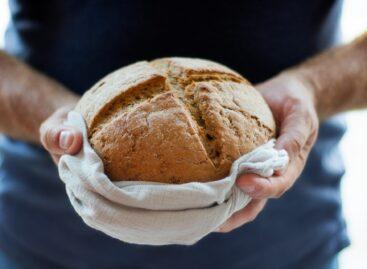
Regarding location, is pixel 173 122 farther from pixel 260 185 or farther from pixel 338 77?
pixel 338 77

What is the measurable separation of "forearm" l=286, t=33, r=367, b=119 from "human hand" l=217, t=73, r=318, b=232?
10 cm

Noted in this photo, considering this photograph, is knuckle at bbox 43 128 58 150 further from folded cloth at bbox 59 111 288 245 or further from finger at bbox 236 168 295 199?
finger at bbox 236 168 295 199

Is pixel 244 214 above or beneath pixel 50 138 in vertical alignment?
beneath

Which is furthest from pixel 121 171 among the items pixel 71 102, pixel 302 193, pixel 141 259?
pixel 302 193

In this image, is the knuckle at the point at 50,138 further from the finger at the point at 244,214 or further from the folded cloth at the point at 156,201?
the finger at the point at 244,214

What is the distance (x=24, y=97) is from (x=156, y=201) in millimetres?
669

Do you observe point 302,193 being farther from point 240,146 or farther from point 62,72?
point 62,72

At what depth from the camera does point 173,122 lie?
0.97m

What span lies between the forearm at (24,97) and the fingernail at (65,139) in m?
0.35

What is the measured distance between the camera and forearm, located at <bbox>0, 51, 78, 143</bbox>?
141 centimetres

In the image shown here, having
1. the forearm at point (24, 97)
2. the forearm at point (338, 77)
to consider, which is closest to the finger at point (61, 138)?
the forearm at point (24, 97)

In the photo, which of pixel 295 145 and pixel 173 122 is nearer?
pixel 173 122

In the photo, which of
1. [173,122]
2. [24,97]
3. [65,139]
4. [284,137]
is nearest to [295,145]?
[284,137]

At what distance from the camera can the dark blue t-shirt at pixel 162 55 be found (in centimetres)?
140
